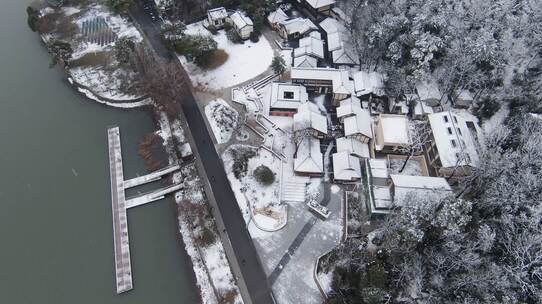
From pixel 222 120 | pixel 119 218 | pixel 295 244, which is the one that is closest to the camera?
pixel 295 244

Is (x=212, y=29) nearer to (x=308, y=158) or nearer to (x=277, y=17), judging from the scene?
(x=277, y=17)

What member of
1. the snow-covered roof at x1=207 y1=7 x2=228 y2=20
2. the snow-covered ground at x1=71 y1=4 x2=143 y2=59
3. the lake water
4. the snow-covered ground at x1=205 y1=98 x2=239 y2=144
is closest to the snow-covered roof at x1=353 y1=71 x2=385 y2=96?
the snow-covered ground at x1=205 y1=98 x2=239 y2=144

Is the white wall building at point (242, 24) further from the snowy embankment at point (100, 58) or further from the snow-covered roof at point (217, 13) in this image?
the snowy embankment at point (100, 58)

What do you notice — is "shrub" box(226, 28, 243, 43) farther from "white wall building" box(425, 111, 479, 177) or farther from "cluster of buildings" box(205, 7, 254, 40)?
"white wall building" box(425, 111, 479, 177)

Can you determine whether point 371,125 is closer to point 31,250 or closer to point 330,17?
Answer: point 330,17

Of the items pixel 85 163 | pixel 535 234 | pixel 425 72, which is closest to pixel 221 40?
pixel 85 163

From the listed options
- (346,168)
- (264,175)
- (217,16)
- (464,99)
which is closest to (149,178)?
(264,175)
